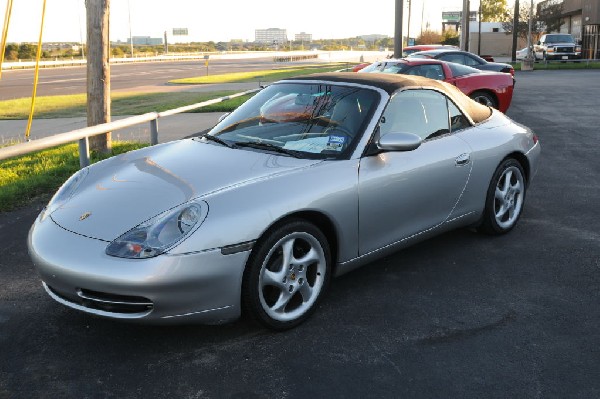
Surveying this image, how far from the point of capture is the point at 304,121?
467cm

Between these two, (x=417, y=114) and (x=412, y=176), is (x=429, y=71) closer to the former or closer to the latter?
(x=417, y=114)

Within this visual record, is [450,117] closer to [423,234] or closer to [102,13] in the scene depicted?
[423,234]

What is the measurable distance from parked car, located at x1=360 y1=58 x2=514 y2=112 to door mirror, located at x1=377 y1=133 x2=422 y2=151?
9293 mm

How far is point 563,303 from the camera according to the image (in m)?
4.34

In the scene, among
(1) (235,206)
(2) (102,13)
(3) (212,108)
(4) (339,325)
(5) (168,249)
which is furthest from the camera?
(3) (212,108)

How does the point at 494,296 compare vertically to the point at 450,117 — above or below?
below

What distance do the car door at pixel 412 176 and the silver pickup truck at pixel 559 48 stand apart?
42667 millimetres

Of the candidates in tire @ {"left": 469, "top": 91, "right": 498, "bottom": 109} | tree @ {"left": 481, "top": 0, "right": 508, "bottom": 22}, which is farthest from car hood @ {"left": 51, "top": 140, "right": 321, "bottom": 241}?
tree @ {"left": 481, "top": 0, "right": 508, "bottom": 22}

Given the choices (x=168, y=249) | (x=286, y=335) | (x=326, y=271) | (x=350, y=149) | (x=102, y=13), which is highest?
(x=102, y=13)

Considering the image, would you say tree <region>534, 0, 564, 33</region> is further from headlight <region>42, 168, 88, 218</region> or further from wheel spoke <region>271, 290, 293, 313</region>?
wheel spoke <region>271, 290, 293, 313</region>

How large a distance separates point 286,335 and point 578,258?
2661mm

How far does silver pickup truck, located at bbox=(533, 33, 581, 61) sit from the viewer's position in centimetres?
4369

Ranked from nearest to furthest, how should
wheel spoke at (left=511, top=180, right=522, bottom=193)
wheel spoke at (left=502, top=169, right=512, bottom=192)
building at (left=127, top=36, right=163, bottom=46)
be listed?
1. wheel spoke at (left=502, top=169, right=512, bottom=192)
2. wheel spoke at (left=511, top=180, right=522, bottom=193)
3. building at (left=127, top=36, right=163, bottom=46)

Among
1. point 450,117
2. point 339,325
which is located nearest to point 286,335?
point 339,325
